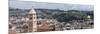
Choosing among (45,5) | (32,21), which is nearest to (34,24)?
(32,21)

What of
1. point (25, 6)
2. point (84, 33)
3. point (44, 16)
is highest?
point (25, 6)

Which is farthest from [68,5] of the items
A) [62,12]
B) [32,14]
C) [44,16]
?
[32,14]

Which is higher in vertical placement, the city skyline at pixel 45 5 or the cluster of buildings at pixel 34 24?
the city skyline at pixel 45 5

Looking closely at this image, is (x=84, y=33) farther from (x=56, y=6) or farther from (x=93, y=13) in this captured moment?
(x=56, y=6)

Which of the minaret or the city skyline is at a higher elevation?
the city skyline

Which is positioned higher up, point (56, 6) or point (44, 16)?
point (56, 6)

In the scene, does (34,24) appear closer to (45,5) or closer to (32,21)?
(32,21)
